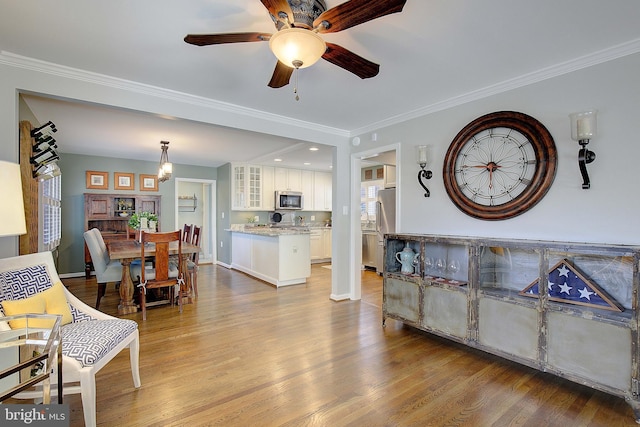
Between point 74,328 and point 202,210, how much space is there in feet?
21.3

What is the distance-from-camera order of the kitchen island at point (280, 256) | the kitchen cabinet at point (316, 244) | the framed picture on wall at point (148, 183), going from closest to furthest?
the kitchen island at point (280, 256)
the framed picture on wall at point (148, 183)
the kitchen cabinet at point (316, 244)

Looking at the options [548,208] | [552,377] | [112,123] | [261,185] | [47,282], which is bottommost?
[552,377]

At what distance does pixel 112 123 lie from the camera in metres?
3.92

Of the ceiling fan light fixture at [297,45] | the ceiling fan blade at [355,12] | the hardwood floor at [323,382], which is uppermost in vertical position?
the ceiling fan blade at [355,12]

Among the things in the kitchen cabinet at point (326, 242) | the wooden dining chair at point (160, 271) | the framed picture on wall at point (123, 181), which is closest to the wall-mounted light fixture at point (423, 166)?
the wooden dining chair at point (160, 271)

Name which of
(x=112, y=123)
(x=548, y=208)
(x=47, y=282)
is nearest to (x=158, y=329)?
(x=47, y=282)

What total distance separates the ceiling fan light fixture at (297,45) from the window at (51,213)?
416 cm

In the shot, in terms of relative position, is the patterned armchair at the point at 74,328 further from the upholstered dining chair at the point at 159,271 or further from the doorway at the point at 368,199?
the doorway at the point at 368,199

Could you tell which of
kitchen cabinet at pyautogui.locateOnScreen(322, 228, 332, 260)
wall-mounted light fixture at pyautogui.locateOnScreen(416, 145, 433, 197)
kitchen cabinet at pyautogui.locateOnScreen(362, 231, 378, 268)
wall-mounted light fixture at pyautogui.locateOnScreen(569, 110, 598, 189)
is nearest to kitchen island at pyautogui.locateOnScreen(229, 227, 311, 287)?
kitchen cabinet at pyautogui.locateOnScreen(362, 231, 378, 268)

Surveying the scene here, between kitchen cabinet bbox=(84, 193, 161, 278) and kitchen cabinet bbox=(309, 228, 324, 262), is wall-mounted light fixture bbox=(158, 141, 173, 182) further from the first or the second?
kitchen cabinet bbox=(309, 228, 324, 262)

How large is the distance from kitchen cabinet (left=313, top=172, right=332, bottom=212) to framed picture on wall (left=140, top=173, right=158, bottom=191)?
3659mm

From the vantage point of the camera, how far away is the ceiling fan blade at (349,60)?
1.75 meters

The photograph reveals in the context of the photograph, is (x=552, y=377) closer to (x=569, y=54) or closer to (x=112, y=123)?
(x=569, y=54)

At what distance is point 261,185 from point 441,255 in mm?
4739
